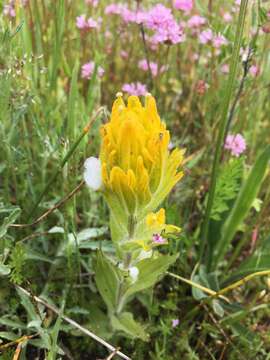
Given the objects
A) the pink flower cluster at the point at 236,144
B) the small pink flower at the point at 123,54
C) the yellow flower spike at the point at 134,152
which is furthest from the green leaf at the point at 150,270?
the small pink flower at the point at 123,54

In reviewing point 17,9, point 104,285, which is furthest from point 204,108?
point 104,285

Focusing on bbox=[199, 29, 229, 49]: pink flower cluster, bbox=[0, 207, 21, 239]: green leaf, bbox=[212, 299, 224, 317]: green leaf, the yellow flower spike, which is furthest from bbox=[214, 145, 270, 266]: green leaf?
bbox=[0, 207, 21, 239]: green leaf

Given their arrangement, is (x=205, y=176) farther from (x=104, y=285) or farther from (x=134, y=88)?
(x=104, y=285)

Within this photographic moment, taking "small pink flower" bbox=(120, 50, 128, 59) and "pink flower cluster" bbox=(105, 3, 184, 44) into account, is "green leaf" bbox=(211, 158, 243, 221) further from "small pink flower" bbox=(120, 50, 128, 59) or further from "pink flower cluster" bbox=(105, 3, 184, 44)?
"small pink flower" bbox=(120, 50, 128, 59)

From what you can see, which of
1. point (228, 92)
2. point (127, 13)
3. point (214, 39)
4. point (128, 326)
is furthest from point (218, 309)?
point (127, 13)

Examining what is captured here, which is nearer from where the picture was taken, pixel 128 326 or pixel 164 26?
pixel 128 326

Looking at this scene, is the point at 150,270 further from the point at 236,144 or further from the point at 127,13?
the point at 127,13

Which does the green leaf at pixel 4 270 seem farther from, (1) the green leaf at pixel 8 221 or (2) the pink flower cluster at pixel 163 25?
(2) the pink flower cluster at pixel 163 25
